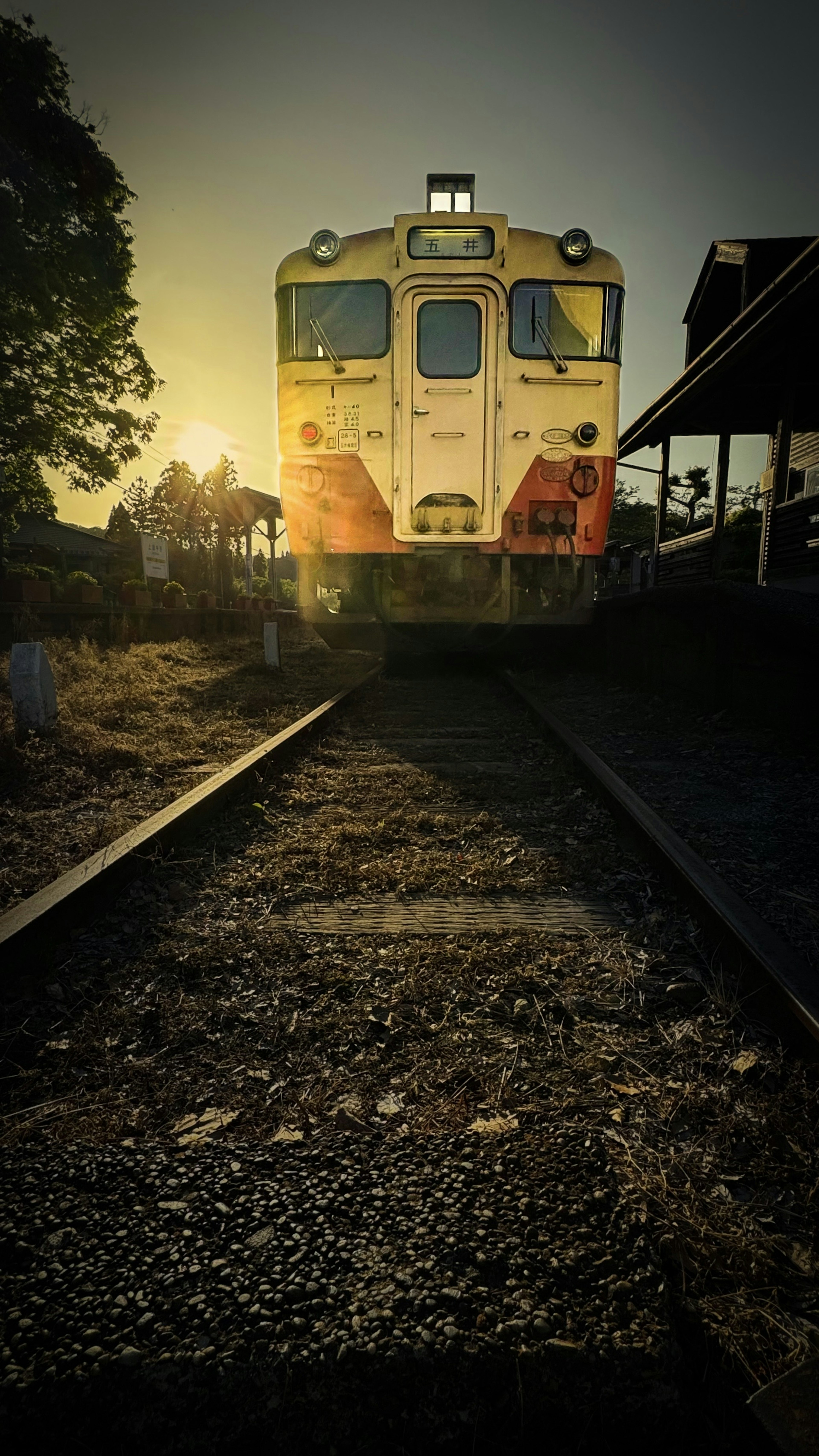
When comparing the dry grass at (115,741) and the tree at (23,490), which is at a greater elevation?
the tree at (23,490)

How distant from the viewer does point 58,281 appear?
1683cm

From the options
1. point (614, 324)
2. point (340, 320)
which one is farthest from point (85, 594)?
point (614, 324)

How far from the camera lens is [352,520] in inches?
284

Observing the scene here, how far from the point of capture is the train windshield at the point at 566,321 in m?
6.97

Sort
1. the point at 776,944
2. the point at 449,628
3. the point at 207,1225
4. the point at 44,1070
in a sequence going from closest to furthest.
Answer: the point at 207,1225, the point at 44,1070, the point at 776,944, the point at 449,628

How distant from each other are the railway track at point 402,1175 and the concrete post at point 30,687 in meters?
2.80

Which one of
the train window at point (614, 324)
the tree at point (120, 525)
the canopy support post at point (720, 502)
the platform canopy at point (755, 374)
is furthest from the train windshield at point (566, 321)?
the tree at point (120, 525)

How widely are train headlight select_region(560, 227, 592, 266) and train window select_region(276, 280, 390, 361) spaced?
177cm

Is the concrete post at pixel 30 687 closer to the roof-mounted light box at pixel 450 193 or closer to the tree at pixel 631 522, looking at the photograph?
the roof-mounted light box at pixel 450 193

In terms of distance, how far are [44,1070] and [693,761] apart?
380 centimetres

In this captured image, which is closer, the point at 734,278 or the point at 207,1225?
the point at 207,1225

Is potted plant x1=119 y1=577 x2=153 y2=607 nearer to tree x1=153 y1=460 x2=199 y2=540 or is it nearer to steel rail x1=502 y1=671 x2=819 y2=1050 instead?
steel rail x1=502 y1=671 x2=819 y2=1050

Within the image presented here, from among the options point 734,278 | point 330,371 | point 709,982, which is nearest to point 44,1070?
point 709,982

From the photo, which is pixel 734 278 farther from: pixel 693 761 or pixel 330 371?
pixel 693 761
